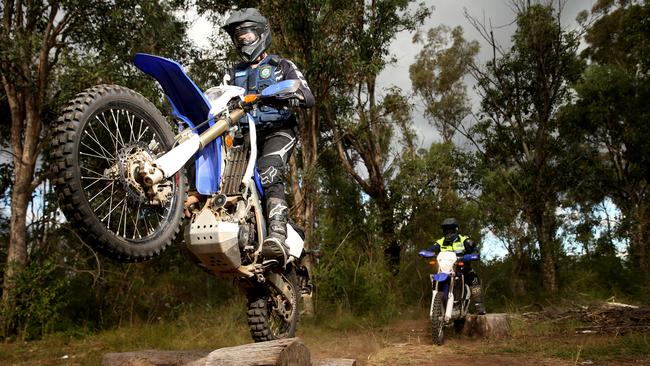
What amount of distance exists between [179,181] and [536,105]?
1646cm

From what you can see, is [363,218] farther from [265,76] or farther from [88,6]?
[265,76]

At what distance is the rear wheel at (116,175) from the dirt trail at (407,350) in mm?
4369

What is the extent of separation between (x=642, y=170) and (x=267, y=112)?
21771 millimetres

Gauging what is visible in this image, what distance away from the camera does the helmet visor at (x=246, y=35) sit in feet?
14.2

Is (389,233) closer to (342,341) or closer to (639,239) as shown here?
(342,341)

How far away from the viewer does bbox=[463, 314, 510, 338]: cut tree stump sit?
9047mm

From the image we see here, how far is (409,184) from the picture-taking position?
16.7 m

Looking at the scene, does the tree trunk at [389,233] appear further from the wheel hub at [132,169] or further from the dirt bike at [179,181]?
the wheel hub at [132,169]

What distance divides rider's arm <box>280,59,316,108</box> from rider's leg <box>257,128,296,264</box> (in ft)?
1.25

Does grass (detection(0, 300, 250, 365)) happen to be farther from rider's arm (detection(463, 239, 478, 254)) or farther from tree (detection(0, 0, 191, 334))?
rider's arm (detection(463, 239, 478, 254))

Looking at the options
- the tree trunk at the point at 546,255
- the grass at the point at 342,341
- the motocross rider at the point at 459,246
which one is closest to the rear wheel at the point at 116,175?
the grass at the point at 342,341

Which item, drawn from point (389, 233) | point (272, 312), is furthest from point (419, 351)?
point (389, 233)

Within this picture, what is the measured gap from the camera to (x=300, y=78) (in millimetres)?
4422

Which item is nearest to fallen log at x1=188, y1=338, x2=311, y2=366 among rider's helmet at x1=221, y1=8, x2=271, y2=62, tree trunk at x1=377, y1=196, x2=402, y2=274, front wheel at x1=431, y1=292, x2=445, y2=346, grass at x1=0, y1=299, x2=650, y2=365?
rider's helmet at x1=221, y1=8, x2=271, y2=62
